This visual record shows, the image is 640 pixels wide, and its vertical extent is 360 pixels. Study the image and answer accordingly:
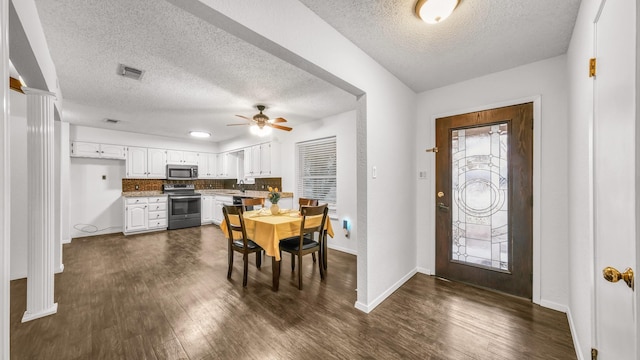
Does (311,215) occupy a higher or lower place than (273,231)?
higher

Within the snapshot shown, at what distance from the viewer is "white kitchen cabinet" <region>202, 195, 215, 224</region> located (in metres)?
6.58

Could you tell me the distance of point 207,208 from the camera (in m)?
6.66

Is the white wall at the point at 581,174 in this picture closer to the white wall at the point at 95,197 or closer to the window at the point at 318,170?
the window at the point at 318,170

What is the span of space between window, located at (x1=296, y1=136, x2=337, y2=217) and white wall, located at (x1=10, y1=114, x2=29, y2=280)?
3956mm

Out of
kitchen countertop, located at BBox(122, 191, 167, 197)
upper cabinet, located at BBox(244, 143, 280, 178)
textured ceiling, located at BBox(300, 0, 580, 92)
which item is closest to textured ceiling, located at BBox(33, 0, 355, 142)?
textured ceiling, located at BBox(300, 0, 580, 92)

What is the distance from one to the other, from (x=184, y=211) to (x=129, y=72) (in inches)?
169


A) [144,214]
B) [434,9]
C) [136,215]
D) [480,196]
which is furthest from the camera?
[144,214]

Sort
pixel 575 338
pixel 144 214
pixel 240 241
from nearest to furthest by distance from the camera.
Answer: pixel 575 338 < pixel 240 241 < pixel 144 214

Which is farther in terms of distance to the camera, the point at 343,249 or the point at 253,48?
the point at 343,249

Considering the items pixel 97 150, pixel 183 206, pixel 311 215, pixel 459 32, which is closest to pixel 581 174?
pixel 459 32

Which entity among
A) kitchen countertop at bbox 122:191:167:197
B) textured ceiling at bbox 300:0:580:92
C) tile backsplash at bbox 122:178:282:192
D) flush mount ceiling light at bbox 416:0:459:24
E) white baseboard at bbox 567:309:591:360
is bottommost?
white baseboard at bbox 567:309:591:360

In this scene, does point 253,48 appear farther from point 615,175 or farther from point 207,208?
point 207,208

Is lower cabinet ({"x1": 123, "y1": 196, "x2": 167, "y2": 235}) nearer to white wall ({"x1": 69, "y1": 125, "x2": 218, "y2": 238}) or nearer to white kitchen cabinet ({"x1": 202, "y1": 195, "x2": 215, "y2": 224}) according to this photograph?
white wall ({"x1": 69, "y1": 125, "x2": 218, "y2": 238})

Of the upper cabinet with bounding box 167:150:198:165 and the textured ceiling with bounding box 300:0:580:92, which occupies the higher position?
the textured ceiling with bounding box 300:0:580:92
